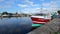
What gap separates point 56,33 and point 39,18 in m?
18.6

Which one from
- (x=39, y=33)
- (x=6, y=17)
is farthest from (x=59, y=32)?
(x=6, y=17)

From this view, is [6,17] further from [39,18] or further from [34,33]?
[34,33]

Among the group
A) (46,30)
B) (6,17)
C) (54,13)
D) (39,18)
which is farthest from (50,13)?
(6,17)

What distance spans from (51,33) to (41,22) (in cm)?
1752

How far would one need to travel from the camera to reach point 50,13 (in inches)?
1257

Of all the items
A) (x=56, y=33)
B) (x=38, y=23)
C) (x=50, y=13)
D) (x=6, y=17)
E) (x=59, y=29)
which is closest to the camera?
(x=56, y=33)

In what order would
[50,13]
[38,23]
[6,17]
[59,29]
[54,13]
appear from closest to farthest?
[59,29] → [38,23] → [54,13] → [50,13] → [6,17]

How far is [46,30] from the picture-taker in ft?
25.3

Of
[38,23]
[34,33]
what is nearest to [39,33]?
[34,33]

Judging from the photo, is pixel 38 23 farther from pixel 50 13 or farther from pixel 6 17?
pixel 6 17

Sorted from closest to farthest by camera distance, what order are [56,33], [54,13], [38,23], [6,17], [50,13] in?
[56,33] < [38,23] < [54,13] < [50,13] < [6,17]

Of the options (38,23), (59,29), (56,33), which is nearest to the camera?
(56,33)

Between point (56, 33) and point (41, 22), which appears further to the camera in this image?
point (41, 22)

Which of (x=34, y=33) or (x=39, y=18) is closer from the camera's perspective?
(x=34, y=33)
